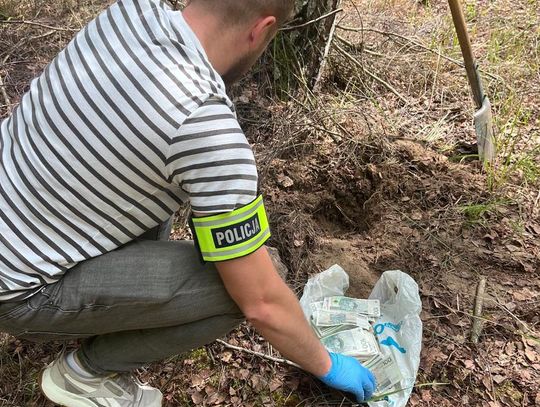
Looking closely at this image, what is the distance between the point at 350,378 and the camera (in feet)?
5.92

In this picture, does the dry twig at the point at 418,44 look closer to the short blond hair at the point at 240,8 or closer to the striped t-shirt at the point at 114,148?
the short blond hair at the point at 240,8

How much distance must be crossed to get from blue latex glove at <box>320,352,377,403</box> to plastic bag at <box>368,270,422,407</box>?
8cm

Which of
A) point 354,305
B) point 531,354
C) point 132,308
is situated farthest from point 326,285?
point 132,308

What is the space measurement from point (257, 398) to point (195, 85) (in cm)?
127

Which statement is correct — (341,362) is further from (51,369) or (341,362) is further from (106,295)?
(51,369)

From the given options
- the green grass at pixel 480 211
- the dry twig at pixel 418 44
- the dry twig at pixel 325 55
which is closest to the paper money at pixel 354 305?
the green grass at pixel 480 211

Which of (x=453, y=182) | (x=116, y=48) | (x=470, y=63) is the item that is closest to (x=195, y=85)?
(x=116, y=48)

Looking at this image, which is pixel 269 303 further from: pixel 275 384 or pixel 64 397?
pixel 64 397

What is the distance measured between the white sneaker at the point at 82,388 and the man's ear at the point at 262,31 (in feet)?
4.02

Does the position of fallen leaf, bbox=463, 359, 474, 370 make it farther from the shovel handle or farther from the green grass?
the shovel handle

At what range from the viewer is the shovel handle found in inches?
106

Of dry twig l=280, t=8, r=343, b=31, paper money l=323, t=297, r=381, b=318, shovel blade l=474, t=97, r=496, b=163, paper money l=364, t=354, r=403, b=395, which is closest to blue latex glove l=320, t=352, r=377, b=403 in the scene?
paper money l=364, t=354, r=403, b=395

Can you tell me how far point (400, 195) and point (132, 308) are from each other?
1655 millimetres

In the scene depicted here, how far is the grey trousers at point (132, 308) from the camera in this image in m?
1.49
